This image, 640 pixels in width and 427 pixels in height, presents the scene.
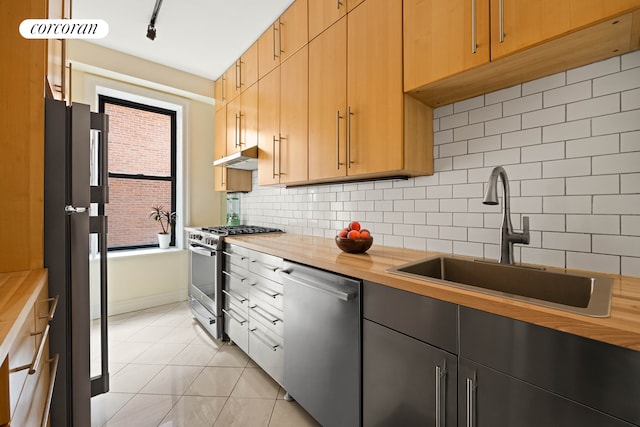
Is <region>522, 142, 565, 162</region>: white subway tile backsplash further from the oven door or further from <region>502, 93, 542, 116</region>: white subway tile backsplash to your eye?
the oven door

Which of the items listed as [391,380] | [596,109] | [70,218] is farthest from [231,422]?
[596,109]

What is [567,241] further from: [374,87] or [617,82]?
[374,87]

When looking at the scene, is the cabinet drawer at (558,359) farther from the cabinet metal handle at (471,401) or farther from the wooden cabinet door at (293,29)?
the wooden cabinet door at (293,29)

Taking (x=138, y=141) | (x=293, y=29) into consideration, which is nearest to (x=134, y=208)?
(x=138, y=141)

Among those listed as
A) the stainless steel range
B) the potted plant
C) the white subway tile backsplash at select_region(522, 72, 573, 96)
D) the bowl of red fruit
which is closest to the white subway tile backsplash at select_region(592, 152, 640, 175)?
the white subway tile backsplash at select_region(522, 72, 573, 96)

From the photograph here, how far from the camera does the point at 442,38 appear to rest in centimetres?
140

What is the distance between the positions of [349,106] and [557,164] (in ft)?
3.73

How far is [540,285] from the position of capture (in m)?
1.27

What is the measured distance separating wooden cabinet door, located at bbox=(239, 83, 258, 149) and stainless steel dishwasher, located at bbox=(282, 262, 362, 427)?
65.3 inches

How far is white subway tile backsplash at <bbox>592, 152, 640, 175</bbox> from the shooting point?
1167mm

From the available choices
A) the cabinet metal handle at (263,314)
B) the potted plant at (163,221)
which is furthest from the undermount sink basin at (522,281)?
the potted plant at (163,221)

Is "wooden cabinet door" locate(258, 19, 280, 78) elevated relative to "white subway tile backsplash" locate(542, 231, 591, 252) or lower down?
elevated

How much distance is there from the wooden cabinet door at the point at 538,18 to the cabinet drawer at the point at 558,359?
1033 millimetres

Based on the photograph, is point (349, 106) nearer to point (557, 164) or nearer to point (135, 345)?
point (557, 164)
